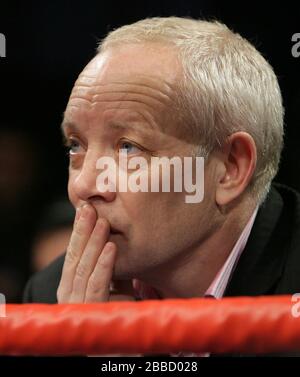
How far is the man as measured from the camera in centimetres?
103

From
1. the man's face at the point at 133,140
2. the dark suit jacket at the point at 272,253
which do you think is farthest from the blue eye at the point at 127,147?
the dark suit jacket at the point at 272,253

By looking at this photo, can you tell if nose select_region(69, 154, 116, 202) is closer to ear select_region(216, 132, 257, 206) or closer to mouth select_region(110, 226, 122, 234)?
mouth select_region(110, 226, 122, 234)

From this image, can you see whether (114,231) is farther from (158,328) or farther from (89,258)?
(158,328)

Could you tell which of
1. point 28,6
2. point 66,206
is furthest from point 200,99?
point 28,6

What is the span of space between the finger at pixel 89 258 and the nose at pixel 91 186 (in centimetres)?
4

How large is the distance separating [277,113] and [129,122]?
0.29 meters

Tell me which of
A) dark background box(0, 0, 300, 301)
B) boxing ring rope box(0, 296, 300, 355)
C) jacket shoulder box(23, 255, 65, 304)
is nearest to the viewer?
boxing ring rope box(0, 296, 300, 355)

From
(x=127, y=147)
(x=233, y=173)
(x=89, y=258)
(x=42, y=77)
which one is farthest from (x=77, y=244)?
(x=42, y=77)

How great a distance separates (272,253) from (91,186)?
1.15 feet

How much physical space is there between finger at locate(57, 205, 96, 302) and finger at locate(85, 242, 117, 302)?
0.13ft

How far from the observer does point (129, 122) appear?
1.04m

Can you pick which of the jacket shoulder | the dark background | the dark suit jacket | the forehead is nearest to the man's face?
the forehead

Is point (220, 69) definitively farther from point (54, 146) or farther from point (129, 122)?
point (54, 146)
